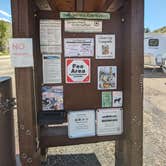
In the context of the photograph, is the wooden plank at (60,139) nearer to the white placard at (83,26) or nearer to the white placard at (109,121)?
the white placard at (109,121)

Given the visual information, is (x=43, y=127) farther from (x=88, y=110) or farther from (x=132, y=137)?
(x=132, y=137)

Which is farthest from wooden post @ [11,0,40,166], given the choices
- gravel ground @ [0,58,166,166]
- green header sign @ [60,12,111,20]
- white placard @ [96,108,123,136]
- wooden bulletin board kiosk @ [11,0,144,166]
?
gravel ground @ [0,58,166,166]

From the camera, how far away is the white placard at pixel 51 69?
2.59 m

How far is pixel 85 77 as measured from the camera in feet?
8.78

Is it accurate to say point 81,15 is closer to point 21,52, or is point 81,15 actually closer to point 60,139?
point 21,52

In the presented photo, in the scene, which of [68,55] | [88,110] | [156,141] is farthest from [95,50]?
[156,141]

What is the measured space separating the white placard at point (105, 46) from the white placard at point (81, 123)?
60 centimetres

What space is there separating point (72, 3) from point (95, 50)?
23.0 inches

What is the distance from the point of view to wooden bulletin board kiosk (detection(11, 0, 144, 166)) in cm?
247

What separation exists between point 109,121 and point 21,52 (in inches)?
45.7

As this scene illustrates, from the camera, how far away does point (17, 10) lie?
7.30 feet

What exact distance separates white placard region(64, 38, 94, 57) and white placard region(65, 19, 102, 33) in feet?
0.29

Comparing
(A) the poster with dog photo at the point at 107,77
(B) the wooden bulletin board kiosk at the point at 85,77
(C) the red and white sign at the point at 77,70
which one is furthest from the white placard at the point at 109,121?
(C) the red and white sign at the point at 77,70

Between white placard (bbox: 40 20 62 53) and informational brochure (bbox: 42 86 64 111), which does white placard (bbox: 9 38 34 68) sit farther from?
informational brochure (bbox: 42 86 64 111)
